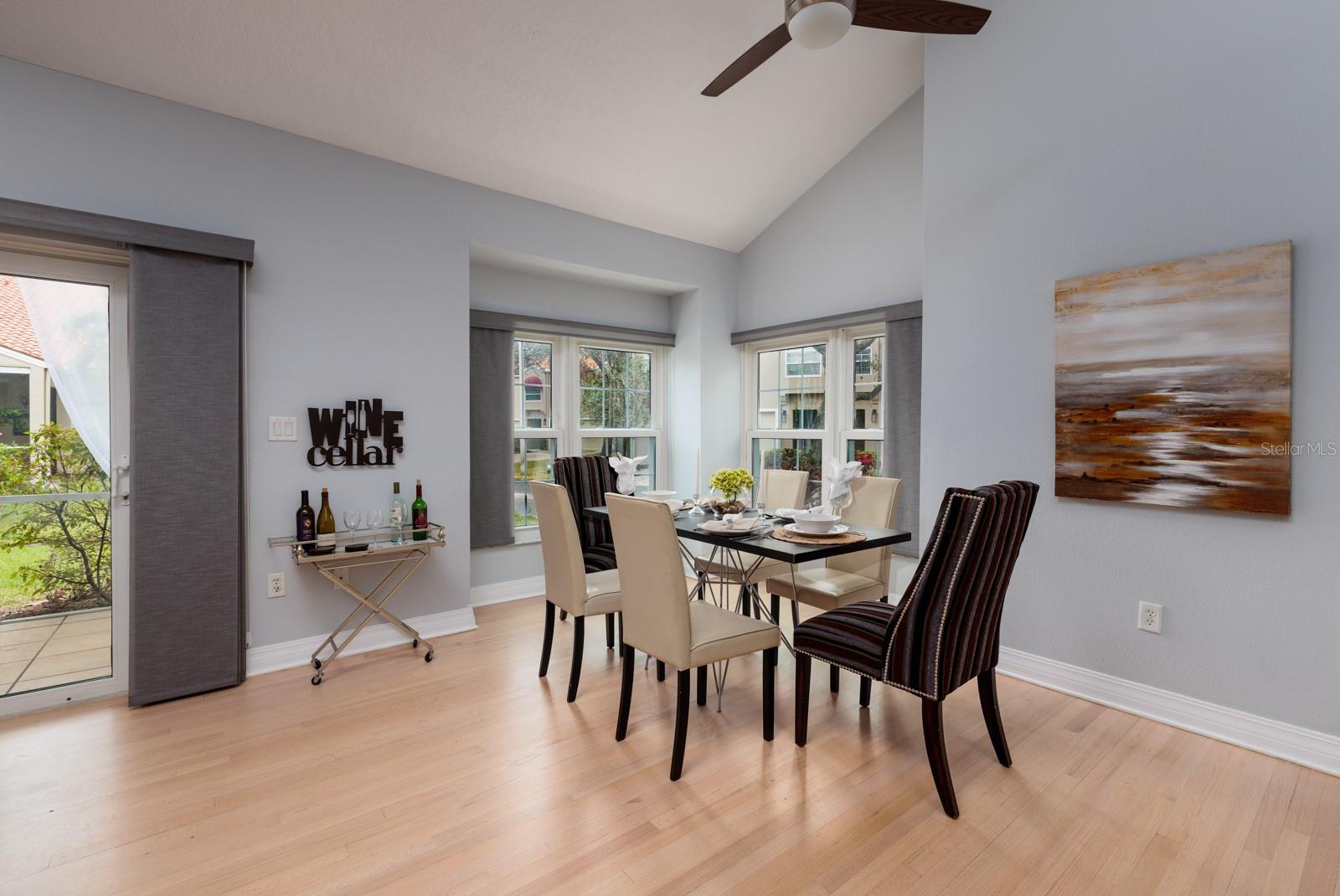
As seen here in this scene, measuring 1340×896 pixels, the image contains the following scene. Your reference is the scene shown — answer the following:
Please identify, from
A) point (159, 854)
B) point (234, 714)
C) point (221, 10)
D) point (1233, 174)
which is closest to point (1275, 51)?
point (1233, 174)

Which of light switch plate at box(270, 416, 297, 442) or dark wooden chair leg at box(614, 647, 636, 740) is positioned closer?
dark wooden chair leg at box(614, 647, 636, 740)

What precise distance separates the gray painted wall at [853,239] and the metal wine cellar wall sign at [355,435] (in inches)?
111

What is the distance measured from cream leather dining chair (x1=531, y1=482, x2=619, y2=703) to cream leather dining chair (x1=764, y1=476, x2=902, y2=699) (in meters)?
0.84

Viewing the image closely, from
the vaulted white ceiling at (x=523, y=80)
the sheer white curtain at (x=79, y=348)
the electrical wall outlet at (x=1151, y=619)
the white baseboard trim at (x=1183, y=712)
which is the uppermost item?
the vaulted white ceiling at (x=523, y=80)

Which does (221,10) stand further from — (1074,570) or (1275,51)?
(1074,570)

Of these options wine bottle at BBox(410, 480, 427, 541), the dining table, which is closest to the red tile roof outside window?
wine bottle at BBox(410, 480, 427, 541)

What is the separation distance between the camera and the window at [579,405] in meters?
4.53

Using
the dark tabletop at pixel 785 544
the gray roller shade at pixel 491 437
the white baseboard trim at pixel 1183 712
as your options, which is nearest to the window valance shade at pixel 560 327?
the gray roller shade at pixel 491 437

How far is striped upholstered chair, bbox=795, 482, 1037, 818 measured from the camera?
Answer: 1.81 meters

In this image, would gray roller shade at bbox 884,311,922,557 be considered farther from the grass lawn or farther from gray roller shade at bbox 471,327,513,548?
the grass lawn

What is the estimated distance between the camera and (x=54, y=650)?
8.75 feet

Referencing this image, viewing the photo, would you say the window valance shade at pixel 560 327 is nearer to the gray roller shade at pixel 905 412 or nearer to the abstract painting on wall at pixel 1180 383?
the gray roller shade at pixel 905 412

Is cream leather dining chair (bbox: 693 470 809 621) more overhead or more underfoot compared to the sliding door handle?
more underfoot

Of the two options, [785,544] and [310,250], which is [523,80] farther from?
[785,544]
